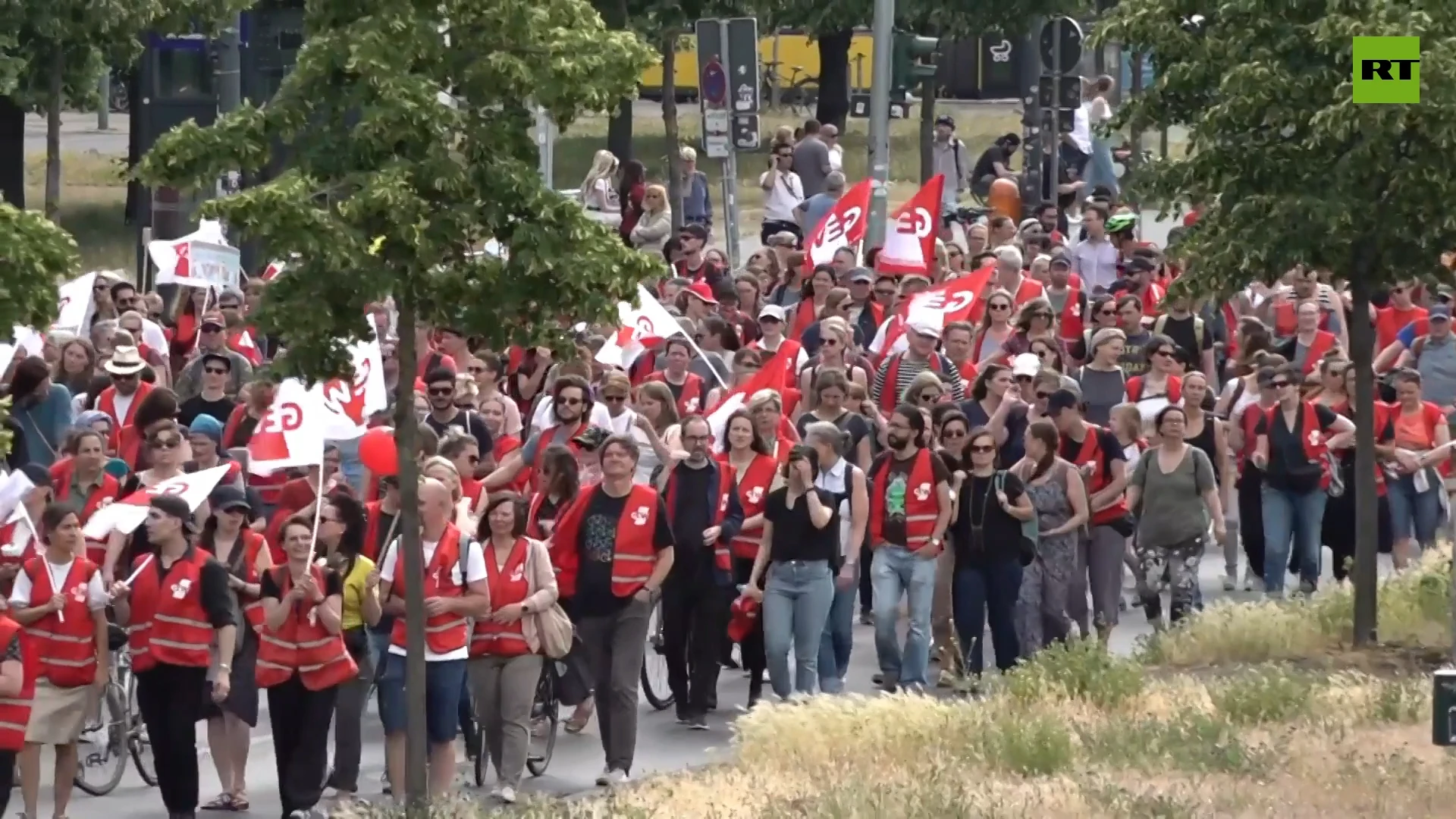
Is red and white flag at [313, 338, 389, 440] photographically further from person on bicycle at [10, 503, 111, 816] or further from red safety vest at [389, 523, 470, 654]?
person on bicycle at [10, 503, 111, 816]

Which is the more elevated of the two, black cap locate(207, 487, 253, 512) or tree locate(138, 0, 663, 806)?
tree locate(138, 0, 663, 806)

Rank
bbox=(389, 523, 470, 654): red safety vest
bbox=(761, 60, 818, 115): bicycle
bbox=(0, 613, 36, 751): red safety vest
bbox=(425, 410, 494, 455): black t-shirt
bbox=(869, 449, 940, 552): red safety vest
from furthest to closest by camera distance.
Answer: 1. bbox=(761, 60, 818, 115): bicycle
2. bbox=(425, 410, 494, 455): black t-shirt
3. bbox=(869, 449, 940, 552): red safety vest
4. bbox=(389, 523, 470, 654): red safety vest
5. bbox=(0, 613, 36, 751): red safety vest

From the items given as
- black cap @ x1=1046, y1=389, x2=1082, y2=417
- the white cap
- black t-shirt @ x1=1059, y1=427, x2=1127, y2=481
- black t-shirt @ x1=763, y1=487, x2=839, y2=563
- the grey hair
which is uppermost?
the white cap

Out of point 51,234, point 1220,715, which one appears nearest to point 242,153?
point 51,234

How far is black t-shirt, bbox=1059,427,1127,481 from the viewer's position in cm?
1683

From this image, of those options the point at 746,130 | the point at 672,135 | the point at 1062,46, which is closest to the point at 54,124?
the point at 672,135

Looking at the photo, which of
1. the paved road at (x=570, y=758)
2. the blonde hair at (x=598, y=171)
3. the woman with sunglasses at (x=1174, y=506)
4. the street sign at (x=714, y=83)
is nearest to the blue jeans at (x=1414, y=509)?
the woman with sunglasses at (x=1174, y=506)

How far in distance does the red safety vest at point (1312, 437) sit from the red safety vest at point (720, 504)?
14.5 ft

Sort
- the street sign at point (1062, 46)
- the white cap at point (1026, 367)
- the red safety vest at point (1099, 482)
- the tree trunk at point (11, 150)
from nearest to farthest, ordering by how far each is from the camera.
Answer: the red safety vest at point (1099, 482) → the white cap at point (1026, 367) → the street sign at point (1062, 46) → the tree trunk at point (11, 150)

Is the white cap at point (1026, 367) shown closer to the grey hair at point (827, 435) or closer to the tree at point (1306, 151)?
the grey hair at point (827, 435)

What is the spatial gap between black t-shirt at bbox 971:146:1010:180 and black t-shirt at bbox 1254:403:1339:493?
714 inches

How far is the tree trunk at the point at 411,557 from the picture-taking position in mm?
11945

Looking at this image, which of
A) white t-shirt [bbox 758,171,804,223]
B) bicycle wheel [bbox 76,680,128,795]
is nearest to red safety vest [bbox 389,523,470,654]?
bicycle wheel [bbox 76,680,128,795]

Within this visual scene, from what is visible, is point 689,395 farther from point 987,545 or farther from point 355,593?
point 355,593
